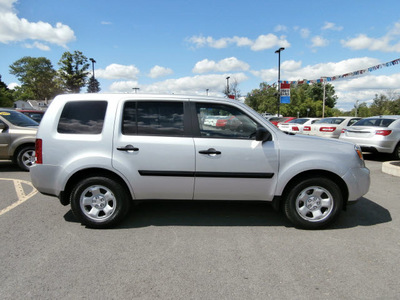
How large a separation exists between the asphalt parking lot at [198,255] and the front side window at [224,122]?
4.26ft

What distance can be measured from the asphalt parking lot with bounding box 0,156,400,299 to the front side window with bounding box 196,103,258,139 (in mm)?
1297

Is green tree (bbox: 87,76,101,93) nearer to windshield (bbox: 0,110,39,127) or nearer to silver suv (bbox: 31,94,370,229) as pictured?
windshield (bbox: 0,110,39,127)

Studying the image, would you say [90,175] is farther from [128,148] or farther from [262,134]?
[262,134]

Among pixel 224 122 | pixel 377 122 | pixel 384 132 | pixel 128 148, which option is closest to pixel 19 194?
pixel 128 148

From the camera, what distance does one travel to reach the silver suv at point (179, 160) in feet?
12.3

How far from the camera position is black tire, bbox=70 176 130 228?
381 cm

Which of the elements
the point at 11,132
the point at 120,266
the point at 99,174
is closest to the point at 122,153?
the point at 99,174

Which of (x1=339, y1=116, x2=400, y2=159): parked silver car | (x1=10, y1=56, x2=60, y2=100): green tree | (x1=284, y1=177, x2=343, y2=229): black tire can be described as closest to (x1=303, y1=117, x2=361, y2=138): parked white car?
(x1=339, y1=116, x2=400, y2=159): parked silver car

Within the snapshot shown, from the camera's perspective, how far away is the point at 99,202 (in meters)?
3.87

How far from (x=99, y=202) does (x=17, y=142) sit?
16.9 feet

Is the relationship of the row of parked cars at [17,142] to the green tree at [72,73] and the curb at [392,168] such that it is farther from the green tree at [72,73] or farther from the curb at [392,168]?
the green tree at [72,73]

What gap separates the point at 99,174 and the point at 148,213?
42.5 inches

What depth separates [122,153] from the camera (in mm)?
3764

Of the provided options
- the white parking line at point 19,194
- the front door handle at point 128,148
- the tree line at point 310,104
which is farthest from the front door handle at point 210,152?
the tree line at point 310,104
